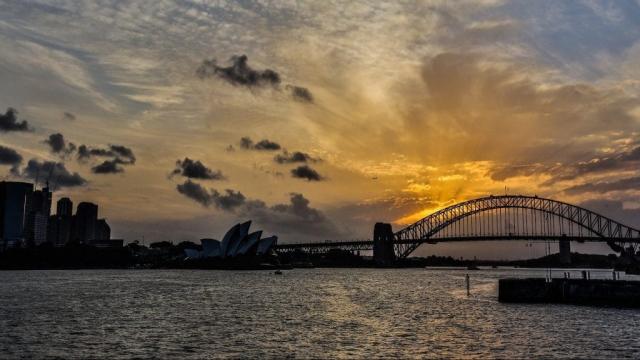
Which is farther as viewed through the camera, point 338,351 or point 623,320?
point 623,320

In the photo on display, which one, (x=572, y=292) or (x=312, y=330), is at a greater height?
(x=572, y=292)

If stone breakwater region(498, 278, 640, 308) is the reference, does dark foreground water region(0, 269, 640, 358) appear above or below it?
below

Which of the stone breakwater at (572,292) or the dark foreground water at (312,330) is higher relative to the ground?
the stone breakwater at (572,292)

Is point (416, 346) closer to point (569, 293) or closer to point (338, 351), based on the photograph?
point (338, 351)

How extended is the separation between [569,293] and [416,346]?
3291cm

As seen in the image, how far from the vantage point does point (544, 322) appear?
→ 140 ft

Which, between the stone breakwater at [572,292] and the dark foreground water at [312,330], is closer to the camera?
the dark foreground water at [312,330]

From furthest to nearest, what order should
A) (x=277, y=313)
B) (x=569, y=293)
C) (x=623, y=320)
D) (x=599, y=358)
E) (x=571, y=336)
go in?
(x=569, y=293), (x=277, y=313), (x=623, y=320), (x=571, y=336), (x=599, y=358)

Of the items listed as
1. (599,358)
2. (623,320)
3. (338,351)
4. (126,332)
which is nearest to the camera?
(599,358)

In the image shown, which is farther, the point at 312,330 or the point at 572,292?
the point at 572,292

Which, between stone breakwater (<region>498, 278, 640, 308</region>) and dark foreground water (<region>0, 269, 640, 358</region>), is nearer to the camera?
dark foreground water (<region>0, 269, 640, 358</region>)

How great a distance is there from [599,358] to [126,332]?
2662cm

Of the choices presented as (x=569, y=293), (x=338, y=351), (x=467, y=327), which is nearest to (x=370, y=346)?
(x=338, y=351)

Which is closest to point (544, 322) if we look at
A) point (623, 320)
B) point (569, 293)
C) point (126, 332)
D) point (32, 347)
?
point (623, 320)
